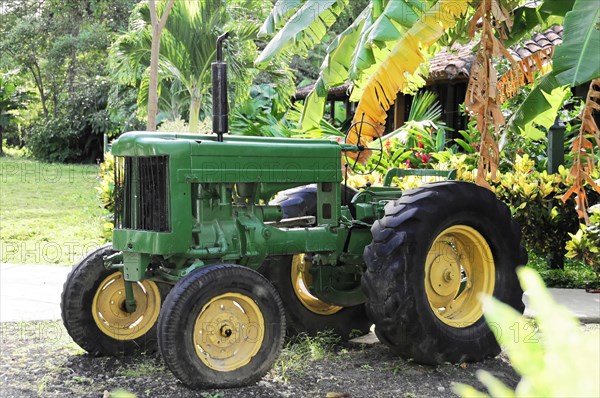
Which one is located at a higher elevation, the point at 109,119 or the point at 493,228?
the point at 109,119

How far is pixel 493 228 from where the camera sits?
219 inches

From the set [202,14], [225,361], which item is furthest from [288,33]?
[202,14]

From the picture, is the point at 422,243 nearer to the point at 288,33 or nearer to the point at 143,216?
the point at 143,216

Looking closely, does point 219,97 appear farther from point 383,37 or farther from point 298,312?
point 383,37

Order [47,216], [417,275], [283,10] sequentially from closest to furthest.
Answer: [417,275] → [283,10] → [47,216]

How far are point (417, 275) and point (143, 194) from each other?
174cm

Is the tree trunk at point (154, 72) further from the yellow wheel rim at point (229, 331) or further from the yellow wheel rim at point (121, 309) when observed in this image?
the yellow wheel rim at point (229, 331)

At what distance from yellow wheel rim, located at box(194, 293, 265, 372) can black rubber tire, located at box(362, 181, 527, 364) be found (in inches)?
30.0

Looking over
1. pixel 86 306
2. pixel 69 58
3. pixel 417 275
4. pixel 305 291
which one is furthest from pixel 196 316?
pixel 69 58

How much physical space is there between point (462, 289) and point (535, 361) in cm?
529

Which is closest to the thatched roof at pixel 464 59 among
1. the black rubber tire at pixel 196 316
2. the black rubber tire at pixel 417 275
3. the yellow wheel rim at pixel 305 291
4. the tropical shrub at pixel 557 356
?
the yellow wheel rim at pixel 305 291

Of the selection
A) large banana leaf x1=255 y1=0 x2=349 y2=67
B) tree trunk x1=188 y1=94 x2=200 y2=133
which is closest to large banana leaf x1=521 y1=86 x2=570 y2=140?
large banana leaf x1=255 y1=0 x2=349 y2=67

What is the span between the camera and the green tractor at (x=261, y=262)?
4.70 m

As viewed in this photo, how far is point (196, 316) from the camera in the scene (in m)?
4.57
